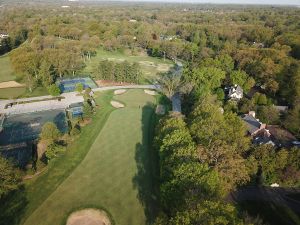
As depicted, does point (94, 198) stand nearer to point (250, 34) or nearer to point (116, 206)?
point (116, 206)

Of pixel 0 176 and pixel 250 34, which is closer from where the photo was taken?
pixel 0 176

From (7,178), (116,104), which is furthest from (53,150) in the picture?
(116,104)

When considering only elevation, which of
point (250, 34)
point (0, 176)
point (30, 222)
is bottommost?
point (30, 222)

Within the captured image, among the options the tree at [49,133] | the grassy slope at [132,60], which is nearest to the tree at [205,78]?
the grassy slope at [132,60]

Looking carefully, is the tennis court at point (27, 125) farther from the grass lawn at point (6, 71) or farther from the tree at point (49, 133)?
the grass lawn at point (6, 71)

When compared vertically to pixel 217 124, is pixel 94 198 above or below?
below

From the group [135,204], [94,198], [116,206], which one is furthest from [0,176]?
[135,204]

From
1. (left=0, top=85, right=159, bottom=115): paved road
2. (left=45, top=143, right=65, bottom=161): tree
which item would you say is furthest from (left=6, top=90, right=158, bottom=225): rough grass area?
(left=0, top=85, right=159, bottom=115): paved road

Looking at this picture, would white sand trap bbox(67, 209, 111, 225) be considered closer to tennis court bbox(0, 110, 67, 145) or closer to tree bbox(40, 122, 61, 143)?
tree bbox(40, 122, 61, 143)
